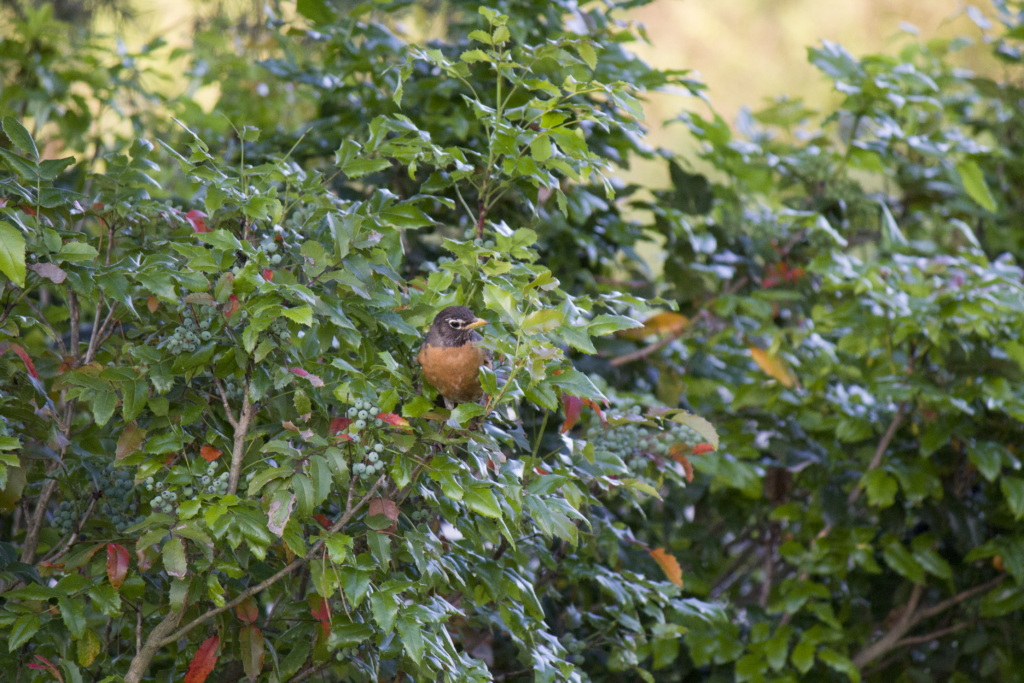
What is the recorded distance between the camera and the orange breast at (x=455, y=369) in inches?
35.5

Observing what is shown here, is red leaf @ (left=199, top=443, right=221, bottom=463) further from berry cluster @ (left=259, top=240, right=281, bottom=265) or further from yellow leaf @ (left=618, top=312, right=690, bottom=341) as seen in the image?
yellow leaf @ (left=618, top=312, right=690, bottom=341)

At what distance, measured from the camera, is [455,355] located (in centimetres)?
91

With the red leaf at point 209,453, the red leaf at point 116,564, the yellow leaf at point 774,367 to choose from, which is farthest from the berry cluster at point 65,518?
the yellow leaf at point 774,367

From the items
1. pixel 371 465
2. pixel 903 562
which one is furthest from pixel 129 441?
pixel 903 562

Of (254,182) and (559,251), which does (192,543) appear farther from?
(559,251)

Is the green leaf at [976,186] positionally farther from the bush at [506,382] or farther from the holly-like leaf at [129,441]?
the holly-like leaf at [129,441]

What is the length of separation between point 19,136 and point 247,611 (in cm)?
60

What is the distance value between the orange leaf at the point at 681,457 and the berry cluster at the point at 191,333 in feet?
2.19

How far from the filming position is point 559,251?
1.73 metres

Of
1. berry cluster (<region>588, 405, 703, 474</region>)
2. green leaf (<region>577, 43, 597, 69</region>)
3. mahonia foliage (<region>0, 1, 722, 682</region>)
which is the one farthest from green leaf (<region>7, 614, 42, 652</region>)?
green leaf (<region>577, 43, 597, 69</region>)

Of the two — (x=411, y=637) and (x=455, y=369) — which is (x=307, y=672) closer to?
(x=411, y=637)

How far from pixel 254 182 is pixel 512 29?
638 mm

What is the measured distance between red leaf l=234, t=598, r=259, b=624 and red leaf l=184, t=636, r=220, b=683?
0.04 metres

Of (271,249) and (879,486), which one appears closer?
(271,249)
